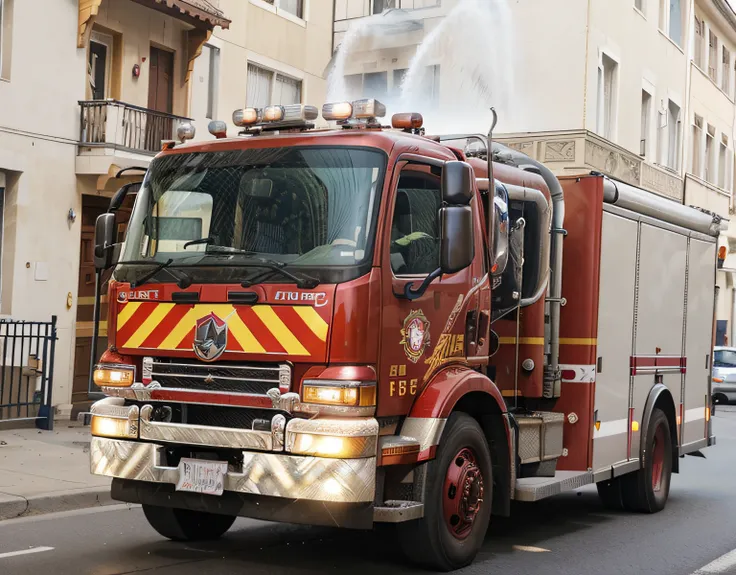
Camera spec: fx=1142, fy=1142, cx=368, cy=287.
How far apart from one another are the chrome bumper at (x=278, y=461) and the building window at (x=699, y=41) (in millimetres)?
32505

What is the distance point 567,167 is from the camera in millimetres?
25172

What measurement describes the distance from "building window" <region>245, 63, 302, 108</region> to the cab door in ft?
49.0

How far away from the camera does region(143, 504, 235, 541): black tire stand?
7793 millimetres

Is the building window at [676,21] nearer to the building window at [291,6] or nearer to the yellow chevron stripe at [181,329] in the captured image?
the building window at [291,6]

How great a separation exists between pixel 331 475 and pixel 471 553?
1521 mm

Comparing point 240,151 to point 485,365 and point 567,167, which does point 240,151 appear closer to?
point 485,365

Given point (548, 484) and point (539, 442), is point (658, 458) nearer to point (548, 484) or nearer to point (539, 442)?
point (539, 442)

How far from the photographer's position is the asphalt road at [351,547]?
7246 millimetres

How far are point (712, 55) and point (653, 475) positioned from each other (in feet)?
102

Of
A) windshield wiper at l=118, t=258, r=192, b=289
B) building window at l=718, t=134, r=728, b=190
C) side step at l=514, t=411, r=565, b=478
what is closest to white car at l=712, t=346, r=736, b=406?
building window at l=718, t=134, r=728, b=190

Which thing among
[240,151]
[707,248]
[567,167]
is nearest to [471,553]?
[240,151]

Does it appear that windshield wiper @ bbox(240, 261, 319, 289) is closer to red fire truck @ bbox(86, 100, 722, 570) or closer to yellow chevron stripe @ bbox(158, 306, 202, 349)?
red fire truck @ bbox(86, 100, 722, 570)

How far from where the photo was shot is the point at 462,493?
23.5 ft

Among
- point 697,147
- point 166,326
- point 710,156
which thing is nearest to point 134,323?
point 166,326
